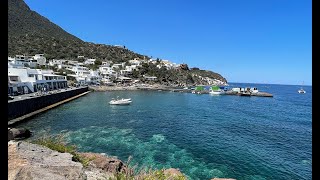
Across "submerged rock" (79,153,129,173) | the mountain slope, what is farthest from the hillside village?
"submerged rock" (79,153,129,173)

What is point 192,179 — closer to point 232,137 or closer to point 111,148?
point 111,148

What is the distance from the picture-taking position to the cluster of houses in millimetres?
48031

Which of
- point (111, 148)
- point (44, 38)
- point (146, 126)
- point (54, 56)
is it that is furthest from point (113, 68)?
point (111, 148)

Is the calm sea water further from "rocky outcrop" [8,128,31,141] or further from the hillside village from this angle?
the hillside village

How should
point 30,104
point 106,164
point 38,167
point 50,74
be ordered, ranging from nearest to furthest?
point 38,167
point 106,164
point 30,104
point 50,74

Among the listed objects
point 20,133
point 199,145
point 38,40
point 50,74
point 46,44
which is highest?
point 38,40

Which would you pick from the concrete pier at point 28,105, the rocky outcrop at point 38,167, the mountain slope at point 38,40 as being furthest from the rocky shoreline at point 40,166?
the mountain slope at point 38,40

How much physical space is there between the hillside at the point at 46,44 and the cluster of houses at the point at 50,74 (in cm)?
1087

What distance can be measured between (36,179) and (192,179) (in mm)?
10301

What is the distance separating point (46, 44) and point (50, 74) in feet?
240

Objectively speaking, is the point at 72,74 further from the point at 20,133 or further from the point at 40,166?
the point at 40,166

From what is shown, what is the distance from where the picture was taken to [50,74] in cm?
6556

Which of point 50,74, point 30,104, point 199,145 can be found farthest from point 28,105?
point 50,74

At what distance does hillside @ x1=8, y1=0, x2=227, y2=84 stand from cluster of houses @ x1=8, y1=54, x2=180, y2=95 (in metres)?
10.9
